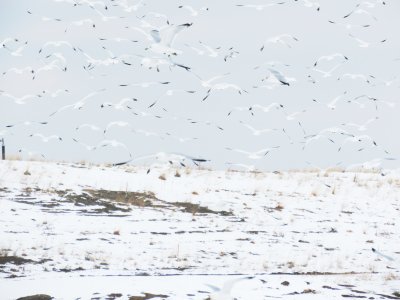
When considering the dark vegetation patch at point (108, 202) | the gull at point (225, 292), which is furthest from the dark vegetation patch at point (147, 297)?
the dark vegetation patch at point (108, 202)

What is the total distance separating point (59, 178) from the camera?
57.4 feet

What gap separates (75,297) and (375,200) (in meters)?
15.4

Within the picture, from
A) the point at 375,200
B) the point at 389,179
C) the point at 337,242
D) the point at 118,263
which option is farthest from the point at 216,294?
the point at 389,179

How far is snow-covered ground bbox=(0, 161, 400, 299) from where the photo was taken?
7.70m

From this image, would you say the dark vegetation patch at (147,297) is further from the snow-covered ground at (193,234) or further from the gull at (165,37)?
the gull at (165,37)

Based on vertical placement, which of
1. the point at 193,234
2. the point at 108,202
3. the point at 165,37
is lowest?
the point at 193,234

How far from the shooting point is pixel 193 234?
42.5 ft

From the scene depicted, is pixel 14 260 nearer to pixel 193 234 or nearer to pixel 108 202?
pixel 193 234

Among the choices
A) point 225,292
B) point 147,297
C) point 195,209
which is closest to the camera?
point 225,292

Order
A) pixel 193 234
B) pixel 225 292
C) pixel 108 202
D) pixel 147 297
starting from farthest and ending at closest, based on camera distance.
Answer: pixel 108 202, pixel 193 234, pixel 147 297, pixel 225 292

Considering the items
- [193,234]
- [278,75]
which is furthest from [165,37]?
[193,234]

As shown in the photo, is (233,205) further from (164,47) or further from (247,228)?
(164,47)

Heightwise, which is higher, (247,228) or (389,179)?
(389,179)

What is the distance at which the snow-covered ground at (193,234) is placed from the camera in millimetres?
7695
